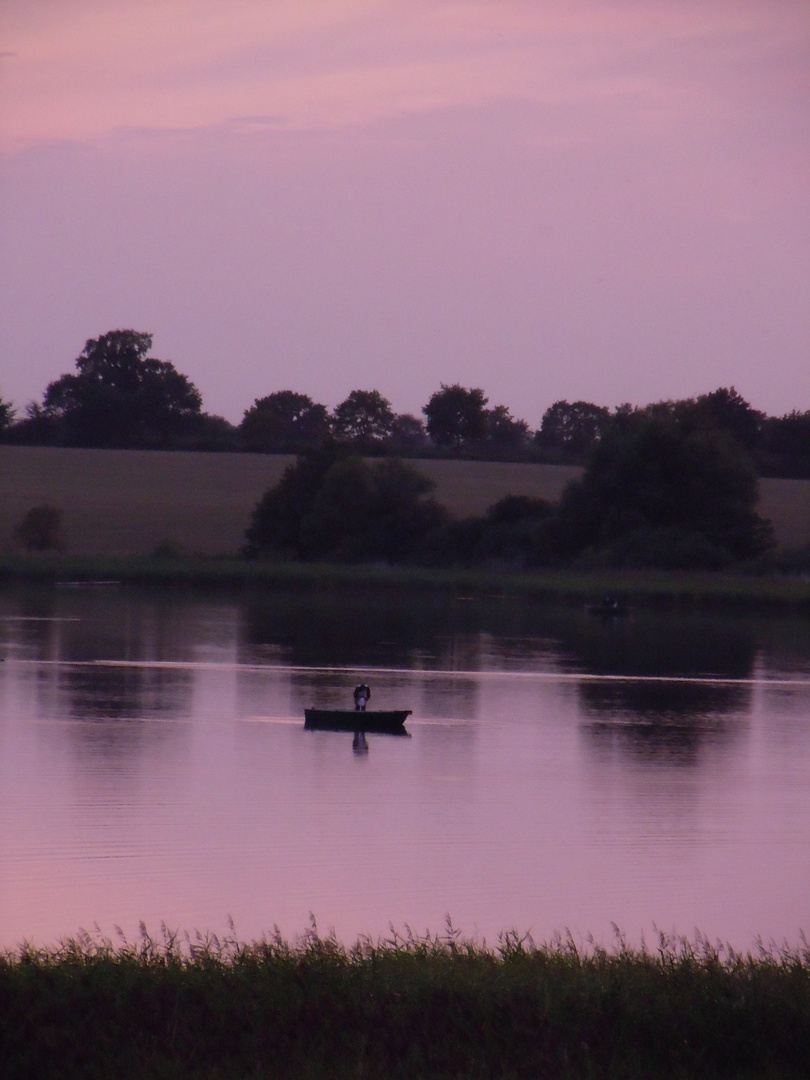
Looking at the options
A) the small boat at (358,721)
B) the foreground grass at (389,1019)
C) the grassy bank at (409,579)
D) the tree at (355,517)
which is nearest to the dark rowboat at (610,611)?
the grassy bank at (409,579)

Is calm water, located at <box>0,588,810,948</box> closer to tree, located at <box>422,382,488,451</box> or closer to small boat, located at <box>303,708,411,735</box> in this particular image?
small boat, located at <box>303,708,411,735</box>

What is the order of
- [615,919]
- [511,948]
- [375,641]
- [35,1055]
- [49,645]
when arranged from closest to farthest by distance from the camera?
[35,1055] < [511,948] < [615,919] < [49,645] < [375,641]

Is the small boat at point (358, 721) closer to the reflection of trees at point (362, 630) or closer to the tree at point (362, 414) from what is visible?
the reflection of trees at point (362, 630)

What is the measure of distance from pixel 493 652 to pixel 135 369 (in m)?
56.4

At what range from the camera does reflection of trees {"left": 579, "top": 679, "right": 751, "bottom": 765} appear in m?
19.3

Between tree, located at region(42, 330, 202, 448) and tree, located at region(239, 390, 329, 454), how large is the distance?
503cm

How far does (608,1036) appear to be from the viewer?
18.3 ft

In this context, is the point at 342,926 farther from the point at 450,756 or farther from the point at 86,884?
the point at 450,756

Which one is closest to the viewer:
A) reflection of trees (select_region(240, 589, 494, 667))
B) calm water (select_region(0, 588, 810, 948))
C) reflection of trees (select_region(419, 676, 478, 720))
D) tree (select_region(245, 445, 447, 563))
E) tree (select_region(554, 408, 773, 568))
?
calm water (select_region(0, 588, 810, 948))

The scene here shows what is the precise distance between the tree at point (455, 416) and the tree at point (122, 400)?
16.3 metres

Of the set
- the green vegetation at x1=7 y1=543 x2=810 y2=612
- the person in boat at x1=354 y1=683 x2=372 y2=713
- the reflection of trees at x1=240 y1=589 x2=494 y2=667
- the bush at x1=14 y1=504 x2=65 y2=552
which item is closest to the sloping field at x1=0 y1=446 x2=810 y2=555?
the bush at x1=14 y1=504 x2=65 y2=552

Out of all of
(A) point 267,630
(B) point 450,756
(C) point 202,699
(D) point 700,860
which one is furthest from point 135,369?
(D) point 700,860

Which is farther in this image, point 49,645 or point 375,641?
point 375,641

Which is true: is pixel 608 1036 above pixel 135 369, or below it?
below
